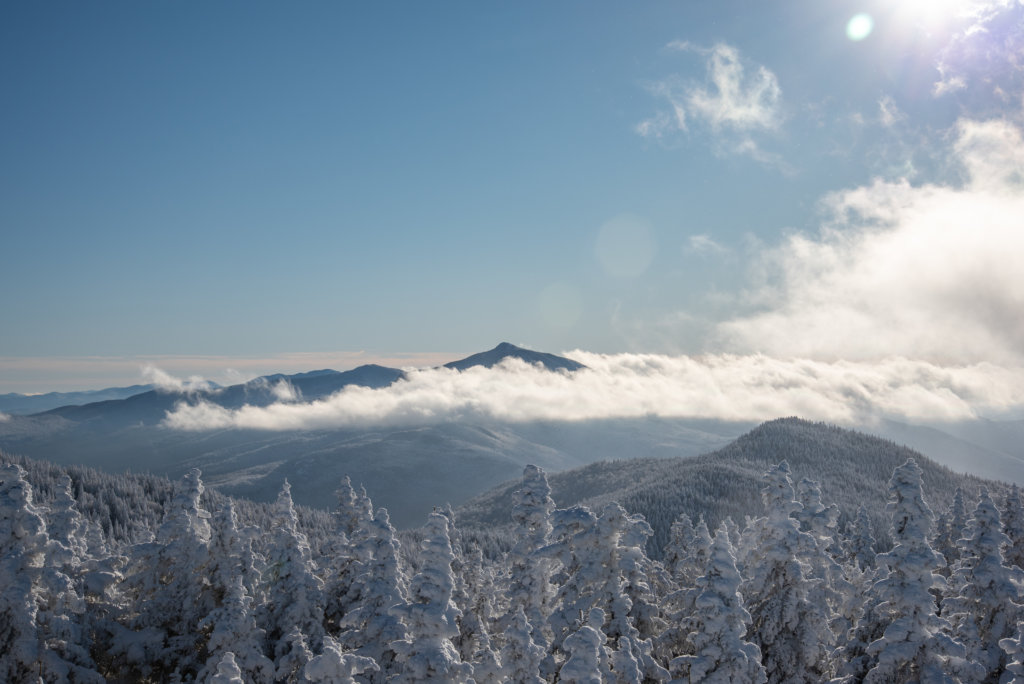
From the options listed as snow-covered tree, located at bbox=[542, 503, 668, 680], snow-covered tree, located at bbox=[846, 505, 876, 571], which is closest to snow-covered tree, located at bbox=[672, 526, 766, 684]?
snow-covered tree, located at bbox=[542, 503, 668, 680]

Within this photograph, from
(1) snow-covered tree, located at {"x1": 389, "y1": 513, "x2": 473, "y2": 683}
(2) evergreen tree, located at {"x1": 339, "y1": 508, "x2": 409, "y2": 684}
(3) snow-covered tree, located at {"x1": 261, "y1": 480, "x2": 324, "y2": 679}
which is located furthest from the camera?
(3) snow-covered tree, located at {"x1": 261, "y1": 480, "x2": 324, "y2": 679}

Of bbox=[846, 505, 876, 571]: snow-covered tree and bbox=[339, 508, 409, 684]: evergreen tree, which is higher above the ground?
→ bbox=[339, 508, 409, 684]: evergreen tree

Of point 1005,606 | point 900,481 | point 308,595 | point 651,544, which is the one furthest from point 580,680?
point 651,544

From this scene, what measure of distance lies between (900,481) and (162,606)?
36.8 metres

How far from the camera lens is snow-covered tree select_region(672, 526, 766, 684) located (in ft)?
66.8

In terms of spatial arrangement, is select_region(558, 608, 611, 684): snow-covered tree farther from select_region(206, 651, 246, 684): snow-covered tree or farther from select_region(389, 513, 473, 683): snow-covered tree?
select_region(206, 651, 246, 684): snow-covered tree

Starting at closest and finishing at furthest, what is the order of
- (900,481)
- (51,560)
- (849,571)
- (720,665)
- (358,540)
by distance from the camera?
(720,665), (900,481), (51,560), (358,540), (849,571)

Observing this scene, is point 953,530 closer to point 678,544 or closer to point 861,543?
point 861,543

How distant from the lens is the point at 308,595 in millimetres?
30469

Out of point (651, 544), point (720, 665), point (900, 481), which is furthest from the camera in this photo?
point (651, 544)

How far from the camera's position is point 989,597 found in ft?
89.4

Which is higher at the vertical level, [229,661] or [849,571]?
[229,661]

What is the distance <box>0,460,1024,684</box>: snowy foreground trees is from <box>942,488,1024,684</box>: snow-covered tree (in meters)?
0.08

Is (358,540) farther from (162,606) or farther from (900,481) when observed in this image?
(900,481)
